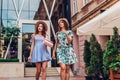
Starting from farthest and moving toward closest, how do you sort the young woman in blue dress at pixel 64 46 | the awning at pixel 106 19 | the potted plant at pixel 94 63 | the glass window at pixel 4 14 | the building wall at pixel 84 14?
1. the glass window at pixel 4 14
2. the building wall at pixel 84 14
3. the potted plant at pixel 94 63
4. the young woman in blue dress at pixel 64 46
5. the awning at pixel 106 19

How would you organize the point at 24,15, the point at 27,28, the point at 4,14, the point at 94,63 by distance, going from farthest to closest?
the point at 24,15 → the point at 27,28 → the point at 4,14 → the point at 94,63

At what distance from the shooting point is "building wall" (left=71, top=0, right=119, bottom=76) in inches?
534

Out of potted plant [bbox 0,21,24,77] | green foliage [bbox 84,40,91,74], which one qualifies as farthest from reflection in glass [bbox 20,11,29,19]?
green foliage [bbox 84,40,91,74]

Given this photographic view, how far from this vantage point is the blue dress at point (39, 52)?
22.5ft

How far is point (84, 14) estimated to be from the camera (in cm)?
1659

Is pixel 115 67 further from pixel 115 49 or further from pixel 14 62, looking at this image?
pixel 14 62

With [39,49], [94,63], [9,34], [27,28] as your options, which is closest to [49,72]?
[9,34]

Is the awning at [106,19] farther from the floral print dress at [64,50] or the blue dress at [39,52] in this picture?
the blue dress at [39,52]

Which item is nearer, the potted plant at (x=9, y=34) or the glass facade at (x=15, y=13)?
the potted plant at (x=9, y=34)

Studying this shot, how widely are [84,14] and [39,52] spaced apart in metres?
10.1

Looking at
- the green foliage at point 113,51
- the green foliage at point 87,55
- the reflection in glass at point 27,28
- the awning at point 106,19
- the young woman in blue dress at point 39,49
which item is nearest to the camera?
the awning at point 106,19

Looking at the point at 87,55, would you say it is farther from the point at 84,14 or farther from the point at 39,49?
the point at 84,14

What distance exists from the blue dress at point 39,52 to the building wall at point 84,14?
241 inches

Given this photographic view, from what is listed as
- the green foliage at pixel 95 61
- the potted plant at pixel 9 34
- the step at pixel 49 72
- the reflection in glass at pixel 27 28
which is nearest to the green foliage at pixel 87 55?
the green foliage at pixel 95 61
